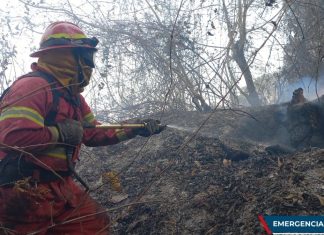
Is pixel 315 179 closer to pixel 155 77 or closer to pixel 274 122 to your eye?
pixel 274 122

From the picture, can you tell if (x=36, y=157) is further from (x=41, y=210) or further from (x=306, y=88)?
(x=306, y=88)

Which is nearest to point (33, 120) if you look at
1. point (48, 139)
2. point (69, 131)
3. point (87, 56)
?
point (48, 139)

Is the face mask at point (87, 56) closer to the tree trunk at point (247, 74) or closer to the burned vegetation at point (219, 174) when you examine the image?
the burned vegetation at point (219, 174)

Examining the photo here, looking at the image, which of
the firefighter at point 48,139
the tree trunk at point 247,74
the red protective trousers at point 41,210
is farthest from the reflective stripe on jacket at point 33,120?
the tree trunk at point 247,74

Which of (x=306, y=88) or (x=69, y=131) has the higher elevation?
(x=306, y=88)

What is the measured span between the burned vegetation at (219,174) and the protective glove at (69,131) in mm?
402

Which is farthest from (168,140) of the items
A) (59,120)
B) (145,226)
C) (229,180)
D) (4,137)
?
(4,137)

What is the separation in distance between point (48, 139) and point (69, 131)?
175mm

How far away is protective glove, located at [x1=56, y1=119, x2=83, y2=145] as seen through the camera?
247 cm

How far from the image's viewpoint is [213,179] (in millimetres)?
3818

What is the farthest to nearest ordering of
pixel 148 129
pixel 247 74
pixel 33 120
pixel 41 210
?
pixel 247 74 < pixel 148 129 < pixel 41 210 < pixel 33 120

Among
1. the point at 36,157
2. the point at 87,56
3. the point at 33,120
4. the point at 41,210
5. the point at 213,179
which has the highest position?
the point at 87,56

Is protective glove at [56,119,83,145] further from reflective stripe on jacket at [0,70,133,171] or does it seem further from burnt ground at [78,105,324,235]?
burnt ground at [78,105,324,235]

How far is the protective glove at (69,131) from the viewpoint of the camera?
8.11ft
